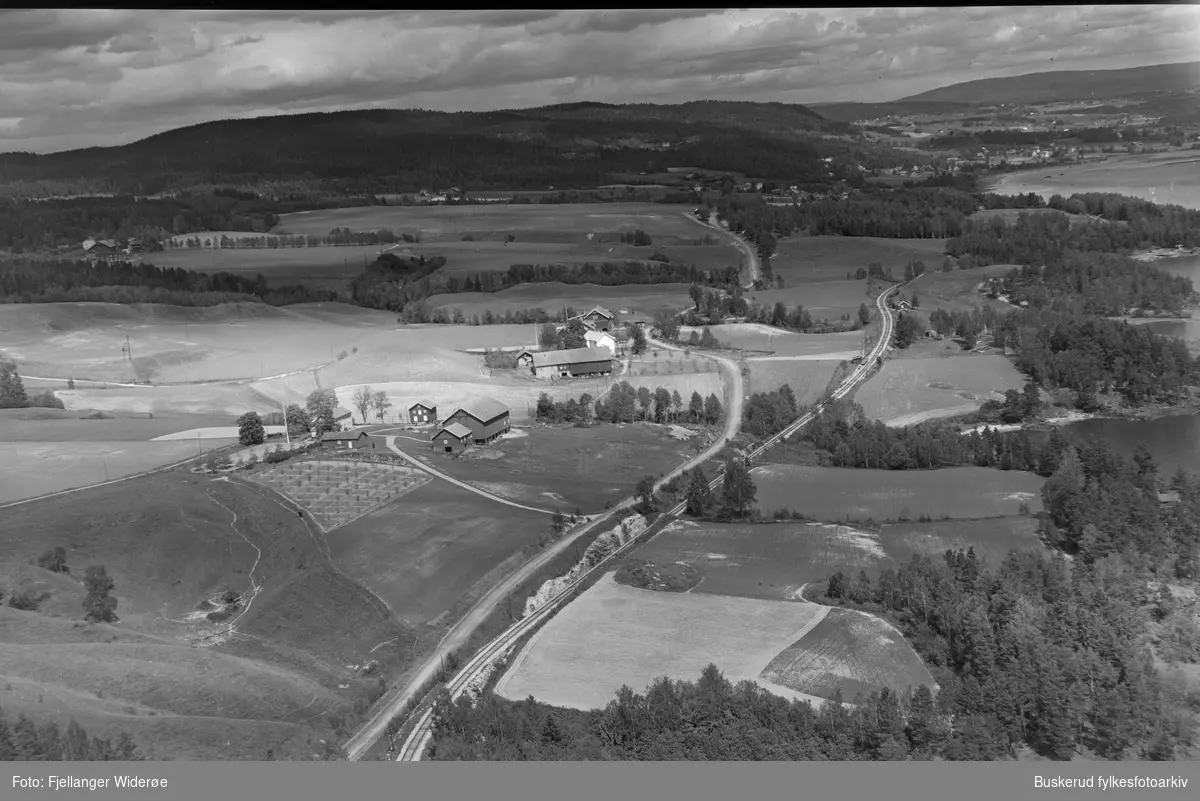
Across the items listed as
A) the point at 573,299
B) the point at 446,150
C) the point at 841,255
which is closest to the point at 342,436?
the point at 573,299

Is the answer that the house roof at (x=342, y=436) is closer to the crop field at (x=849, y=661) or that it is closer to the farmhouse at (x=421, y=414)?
the farmhouse at (x=421, y=414)

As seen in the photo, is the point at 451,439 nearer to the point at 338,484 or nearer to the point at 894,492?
the point at 338,484

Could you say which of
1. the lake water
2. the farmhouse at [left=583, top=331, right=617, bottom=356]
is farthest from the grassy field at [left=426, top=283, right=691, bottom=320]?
the lake water

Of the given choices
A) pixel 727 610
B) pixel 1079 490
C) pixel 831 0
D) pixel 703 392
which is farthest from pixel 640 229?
pixel 831 0

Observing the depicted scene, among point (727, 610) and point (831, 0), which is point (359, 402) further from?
point (831, 0)

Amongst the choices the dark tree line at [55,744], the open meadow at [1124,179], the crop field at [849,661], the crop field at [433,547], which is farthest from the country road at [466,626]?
the open meadow at [1124,179]
